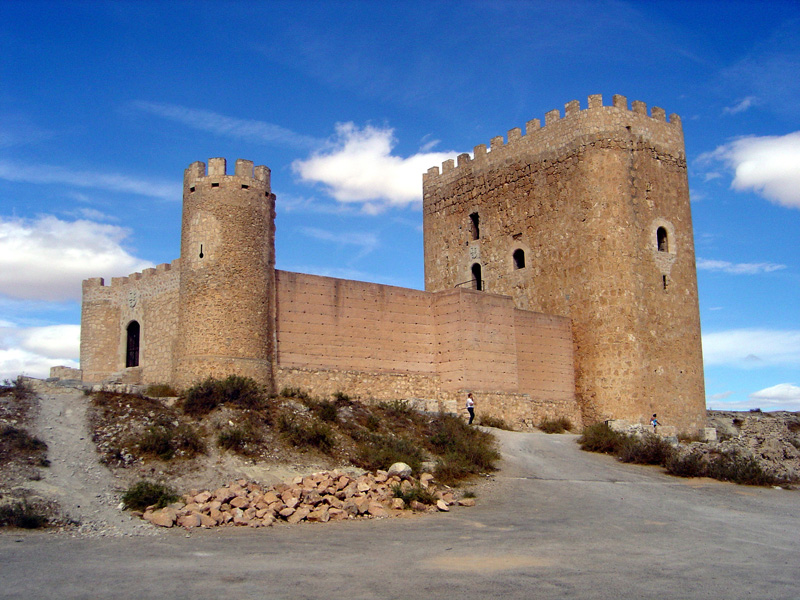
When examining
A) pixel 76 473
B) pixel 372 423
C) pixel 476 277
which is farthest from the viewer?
pixel 476 277

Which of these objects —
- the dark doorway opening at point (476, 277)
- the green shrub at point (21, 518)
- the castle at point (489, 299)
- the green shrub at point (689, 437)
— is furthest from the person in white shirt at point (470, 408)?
the green shrub at point (21, 518)

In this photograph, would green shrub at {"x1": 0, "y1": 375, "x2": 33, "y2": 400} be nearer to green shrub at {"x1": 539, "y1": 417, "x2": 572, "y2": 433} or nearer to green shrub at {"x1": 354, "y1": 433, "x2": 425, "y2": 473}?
green shrub at {"x1": 354, "y1": 433, "x2": 425, "y2": 473}

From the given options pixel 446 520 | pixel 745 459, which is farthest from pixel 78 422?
pixel 745 459

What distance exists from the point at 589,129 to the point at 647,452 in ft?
37.7

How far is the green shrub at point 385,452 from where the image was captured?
15508 mm

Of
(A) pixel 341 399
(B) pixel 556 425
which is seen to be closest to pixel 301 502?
(A) pixel 341 399

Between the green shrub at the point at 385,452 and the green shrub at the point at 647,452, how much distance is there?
611cm

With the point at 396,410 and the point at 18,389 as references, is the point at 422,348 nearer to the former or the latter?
the point at 396,410

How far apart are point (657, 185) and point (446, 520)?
58.2ft

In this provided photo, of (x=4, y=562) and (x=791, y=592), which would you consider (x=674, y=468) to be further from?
(x=4, y=562)

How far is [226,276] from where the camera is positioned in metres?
18.5

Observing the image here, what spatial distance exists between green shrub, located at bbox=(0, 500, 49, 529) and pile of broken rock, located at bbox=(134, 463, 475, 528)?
144cm

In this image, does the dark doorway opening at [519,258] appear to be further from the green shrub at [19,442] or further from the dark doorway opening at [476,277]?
the green shrub at [19,442]

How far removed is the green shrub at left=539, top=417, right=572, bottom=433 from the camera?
24.0 meters
